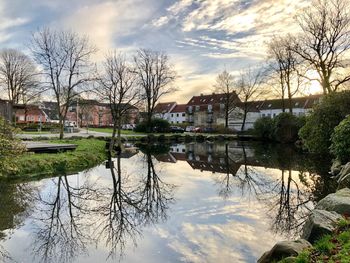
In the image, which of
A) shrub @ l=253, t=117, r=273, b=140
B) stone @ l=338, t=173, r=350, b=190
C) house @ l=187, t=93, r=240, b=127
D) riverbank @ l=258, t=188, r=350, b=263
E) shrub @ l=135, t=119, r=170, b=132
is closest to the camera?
riverbank @ l=258, t=188, r=350, b=263

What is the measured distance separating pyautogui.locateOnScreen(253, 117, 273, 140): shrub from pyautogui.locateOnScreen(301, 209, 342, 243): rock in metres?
41.6

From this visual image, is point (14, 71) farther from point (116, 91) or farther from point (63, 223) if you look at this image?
point (63, 223)

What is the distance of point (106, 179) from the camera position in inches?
653

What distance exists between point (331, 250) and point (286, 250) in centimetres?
77

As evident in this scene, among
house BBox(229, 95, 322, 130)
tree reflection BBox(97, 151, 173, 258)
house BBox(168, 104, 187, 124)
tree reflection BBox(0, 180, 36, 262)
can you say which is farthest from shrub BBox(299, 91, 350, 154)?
house BBox(168, 104, 187, 124)

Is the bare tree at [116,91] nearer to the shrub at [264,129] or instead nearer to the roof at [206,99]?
the shrub at [264,129]

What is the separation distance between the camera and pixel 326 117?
21453 millimetres

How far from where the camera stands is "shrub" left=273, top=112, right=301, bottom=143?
42.9 m

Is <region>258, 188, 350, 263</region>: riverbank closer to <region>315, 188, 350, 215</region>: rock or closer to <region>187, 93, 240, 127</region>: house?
<region>315, 188, 350, 215</region>: rock

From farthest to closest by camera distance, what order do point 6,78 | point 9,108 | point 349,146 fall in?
point 6,78 < point 9,108 < point 349,146

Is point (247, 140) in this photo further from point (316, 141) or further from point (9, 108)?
point (9, 108)

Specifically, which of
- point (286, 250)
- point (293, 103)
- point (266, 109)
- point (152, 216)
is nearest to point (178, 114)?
point (266, 109)

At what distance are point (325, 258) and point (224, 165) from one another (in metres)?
17.6

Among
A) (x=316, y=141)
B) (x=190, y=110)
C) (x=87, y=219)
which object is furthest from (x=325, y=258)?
(x=190, y=110)
